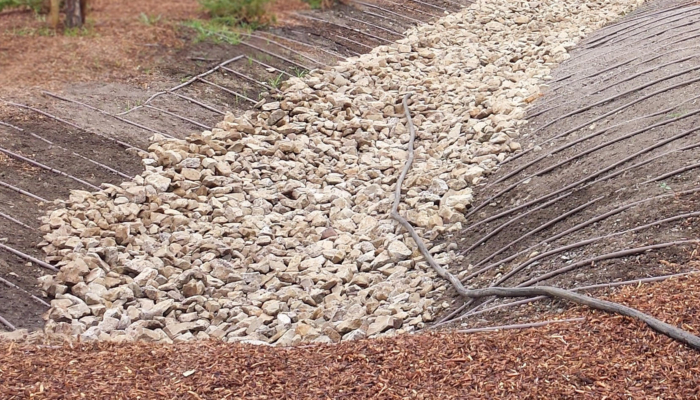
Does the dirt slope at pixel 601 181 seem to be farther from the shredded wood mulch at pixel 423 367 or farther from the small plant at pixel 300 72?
the small plant at pixel 300 72

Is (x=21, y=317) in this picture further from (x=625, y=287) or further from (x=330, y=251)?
(x=625, y=287)

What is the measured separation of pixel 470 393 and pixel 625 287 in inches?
43.1

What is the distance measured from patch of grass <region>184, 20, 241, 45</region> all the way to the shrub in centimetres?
21

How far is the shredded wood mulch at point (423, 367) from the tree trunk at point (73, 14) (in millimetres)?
5372

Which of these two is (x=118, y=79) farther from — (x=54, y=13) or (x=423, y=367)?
(x=423, y=367)

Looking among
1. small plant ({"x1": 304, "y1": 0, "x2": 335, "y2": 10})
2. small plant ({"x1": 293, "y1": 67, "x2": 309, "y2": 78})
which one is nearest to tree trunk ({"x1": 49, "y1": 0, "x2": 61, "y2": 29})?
small plant ({"x1": 293, "y1": 67, "x2": 309, "y2": 78})

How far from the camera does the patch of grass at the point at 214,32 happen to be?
26.8 feet

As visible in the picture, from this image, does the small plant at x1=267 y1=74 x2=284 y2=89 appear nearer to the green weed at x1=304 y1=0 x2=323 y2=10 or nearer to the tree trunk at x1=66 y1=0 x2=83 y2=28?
the tree trunk at x1=66 y1=0 x2=83 y2=28

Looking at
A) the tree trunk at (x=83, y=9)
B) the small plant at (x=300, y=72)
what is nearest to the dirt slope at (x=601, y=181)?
the small plant at (x=300, y=72)

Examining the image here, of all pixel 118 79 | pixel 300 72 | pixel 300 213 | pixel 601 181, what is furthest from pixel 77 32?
pixel 601 181

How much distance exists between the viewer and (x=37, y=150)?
18.6 ft

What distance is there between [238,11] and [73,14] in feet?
5.87

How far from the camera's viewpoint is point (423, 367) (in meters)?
3.01

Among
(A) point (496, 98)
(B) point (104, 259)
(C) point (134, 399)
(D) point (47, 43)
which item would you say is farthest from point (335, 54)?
(C) point (134, 399)
